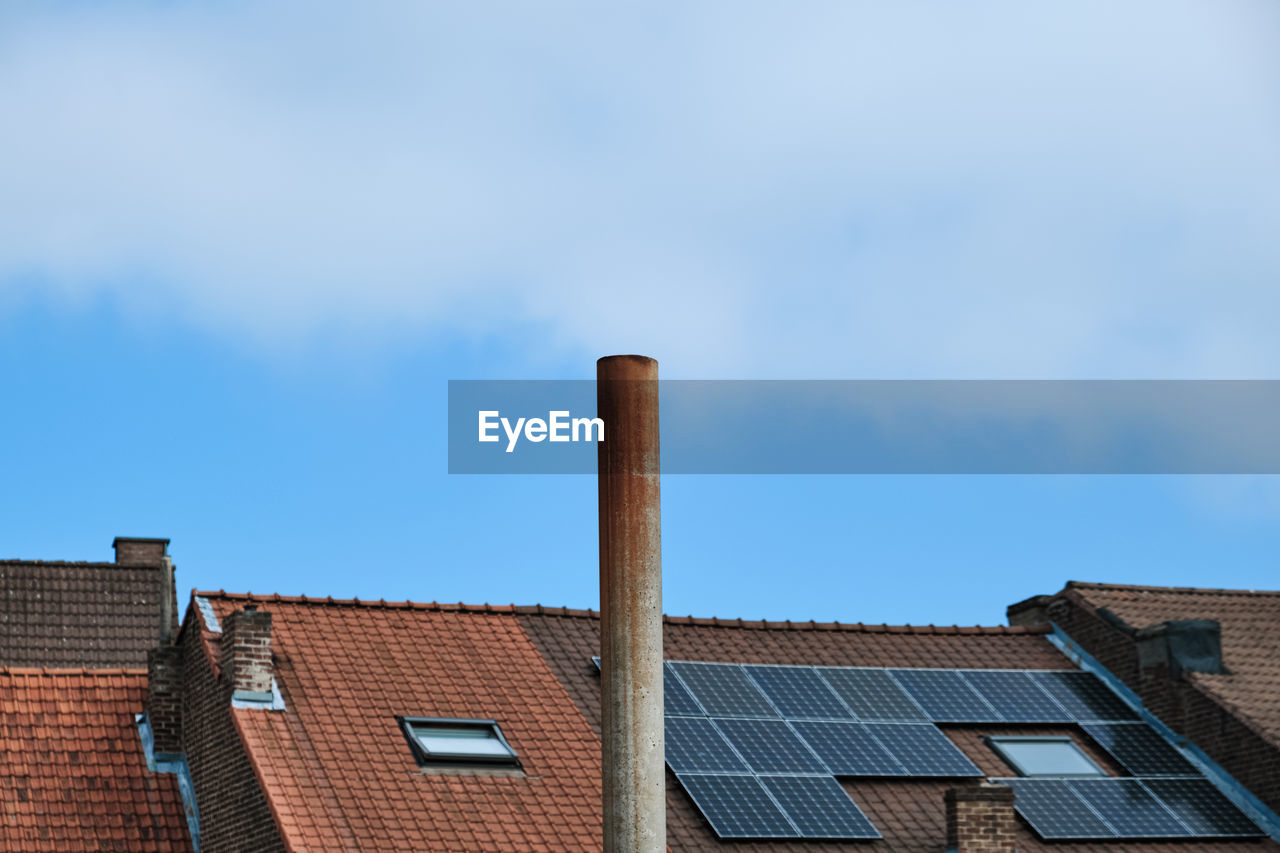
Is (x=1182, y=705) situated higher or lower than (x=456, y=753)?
higher

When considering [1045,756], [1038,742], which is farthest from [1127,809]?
[1038,742]

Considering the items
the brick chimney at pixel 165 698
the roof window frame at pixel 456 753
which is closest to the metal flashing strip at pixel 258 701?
the roof window frame at pixel 456 753

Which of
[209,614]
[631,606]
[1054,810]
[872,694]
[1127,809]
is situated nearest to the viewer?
[631,606]

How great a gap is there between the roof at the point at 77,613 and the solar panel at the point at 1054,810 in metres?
16.9

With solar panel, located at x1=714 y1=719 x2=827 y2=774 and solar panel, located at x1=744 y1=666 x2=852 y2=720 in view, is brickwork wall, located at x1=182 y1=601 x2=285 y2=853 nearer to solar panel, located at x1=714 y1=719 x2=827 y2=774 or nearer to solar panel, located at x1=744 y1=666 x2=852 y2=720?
solar panel, located at x1=714 y1=719 x2=827 y2=774

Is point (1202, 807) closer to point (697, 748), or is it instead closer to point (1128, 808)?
point (1128, 808)

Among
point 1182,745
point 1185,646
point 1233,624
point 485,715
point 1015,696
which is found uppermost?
point 1233,624

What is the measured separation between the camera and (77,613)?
32125 mm

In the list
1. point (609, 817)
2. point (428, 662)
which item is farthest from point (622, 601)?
point (428, 662)

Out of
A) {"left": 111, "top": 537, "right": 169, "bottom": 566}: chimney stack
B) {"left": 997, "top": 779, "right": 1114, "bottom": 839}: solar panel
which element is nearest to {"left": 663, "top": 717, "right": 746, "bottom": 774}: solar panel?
{"left": 997, "top": 779, "right": 1114, "bottom": 839}: solar panel

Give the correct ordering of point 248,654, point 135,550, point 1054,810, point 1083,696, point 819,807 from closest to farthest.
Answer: point 248,654 < point 819,807 < point 1054,810 < point 1083,696 < point 135,550

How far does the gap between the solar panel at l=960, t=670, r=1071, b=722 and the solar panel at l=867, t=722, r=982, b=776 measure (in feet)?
4.59

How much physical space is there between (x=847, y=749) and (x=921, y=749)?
1.11 meters

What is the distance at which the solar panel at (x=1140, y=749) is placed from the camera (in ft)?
72.5
